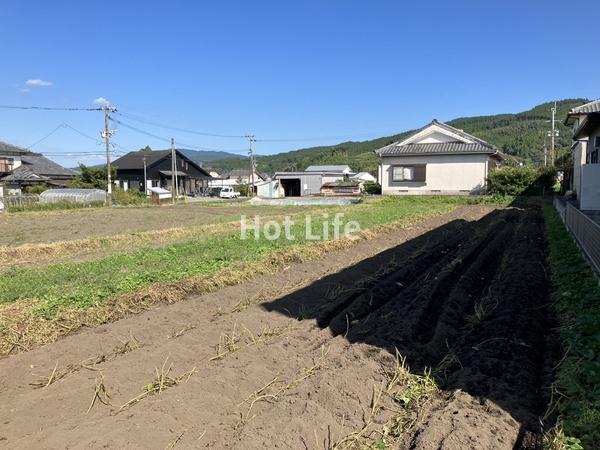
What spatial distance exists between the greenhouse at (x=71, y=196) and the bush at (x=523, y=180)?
27.7 metres

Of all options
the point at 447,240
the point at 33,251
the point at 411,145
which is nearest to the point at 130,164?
the point at 411,145

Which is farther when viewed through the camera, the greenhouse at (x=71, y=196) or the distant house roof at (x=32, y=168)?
the distant house roof at (x=32, y=168)

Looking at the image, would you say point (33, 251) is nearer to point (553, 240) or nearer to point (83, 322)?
point (83, 322)

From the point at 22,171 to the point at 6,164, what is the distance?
1620mm

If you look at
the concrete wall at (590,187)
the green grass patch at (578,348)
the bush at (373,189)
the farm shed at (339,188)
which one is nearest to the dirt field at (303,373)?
the green grass patch at (578,348)

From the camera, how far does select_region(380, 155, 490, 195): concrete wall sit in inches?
1207

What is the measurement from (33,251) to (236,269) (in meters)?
6.83

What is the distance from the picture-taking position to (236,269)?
816cm

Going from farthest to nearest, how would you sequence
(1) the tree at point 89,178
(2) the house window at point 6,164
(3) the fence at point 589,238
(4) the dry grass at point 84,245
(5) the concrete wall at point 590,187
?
(1) the tree at point 89,178 < (2) the house window at point 6,164 < (5) the concrete wall at point 590,187 < (4) the dry grass at point 84,245 < (3) the fence at point 589,238

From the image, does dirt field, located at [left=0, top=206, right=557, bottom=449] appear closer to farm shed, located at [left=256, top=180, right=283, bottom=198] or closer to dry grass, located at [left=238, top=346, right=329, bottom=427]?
dry grass, located at [left=238, top=346, right=329, bottom=427]

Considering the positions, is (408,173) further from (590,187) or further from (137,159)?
(137,159)

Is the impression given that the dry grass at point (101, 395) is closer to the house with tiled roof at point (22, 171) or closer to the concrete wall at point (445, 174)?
the concrete wall at point (445, 174)

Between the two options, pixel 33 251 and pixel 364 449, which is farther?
pixel 33 251

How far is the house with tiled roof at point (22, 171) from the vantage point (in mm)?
36719
